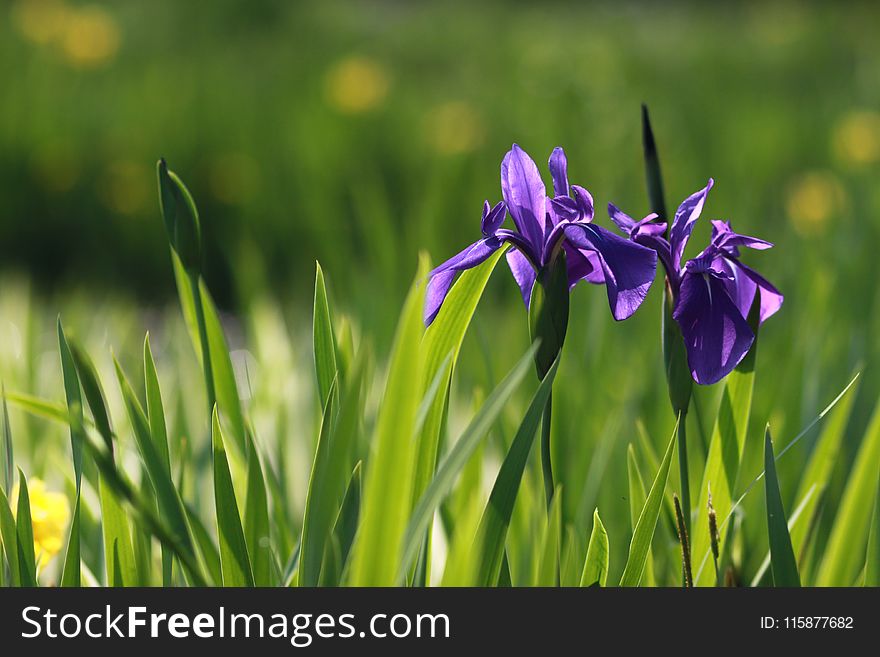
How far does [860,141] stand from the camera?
2252 mm

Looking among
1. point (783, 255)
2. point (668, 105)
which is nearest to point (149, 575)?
point (783, 255)

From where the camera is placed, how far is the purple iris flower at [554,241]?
484mm

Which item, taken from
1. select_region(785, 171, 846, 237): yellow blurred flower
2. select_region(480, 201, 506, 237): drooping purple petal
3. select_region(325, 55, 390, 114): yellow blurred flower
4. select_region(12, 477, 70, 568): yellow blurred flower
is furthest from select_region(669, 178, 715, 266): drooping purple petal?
select_region(325, 55, 390, 114): yellow blurred flower

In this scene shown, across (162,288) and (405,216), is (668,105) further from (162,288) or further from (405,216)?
(162,288)

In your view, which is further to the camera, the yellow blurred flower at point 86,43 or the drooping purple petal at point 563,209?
the yellow blurred flower at point 86,43

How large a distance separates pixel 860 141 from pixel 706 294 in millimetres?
1991

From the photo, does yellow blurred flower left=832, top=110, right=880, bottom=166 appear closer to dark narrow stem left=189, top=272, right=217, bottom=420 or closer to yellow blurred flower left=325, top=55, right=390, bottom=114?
yellow blurred flower left=325, top=55, right=390, bottom=114

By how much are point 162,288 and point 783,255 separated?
1.58 meters

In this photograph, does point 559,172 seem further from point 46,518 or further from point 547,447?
point 46,518

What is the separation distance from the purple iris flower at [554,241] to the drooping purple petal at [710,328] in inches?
1.4

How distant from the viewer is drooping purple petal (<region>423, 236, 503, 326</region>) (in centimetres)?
51

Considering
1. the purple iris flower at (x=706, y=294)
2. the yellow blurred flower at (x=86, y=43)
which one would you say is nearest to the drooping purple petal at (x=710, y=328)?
the purple iris flower at (x=706, y=294)

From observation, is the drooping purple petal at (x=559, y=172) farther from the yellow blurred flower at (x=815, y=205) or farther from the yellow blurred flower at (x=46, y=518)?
the yellow blurred flower at (x=815, y=205)

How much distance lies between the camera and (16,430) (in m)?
1.18
